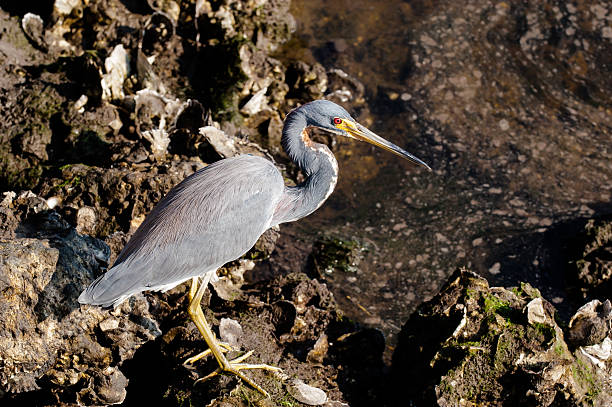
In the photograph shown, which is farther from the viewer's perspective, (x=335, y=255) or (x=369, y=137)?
(x=335, y=255)

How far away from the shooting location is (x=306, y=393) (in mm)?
3980

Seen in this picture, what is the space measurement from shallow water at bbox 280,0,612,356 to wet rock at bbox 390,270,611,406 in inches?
49.1

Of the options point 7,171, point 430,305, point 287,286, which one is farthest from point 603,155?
point 7,171

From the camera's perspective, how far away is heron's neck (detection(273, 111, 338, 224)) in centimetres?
452

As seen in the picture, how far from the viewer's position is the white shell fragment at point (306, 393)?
3943 millimetres

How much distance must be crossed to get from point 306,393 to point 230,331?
0.69 metres

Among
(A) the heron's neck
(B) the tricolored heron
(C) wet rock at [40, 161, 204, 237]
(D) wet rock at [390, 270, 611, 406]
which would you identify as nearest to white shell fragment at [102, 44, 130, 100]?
(C) wet rock at [40, 161, 204, 237]

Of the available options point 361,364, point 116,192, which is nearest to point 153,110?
point 116,192

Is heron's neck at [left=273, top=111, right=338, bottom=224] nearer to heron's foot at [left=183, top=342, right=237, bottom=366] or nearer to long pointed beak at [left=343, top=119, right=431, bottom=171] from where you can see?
long pointed beak at [left=343, top=119, right=431, bottom=171]

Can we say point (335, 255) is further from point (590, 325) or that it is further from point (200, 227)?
point (590, 325)

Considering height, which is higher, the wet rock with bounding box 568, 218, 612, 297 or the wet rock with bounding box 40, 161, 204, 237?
the wet rock with bounding box 40, 161, 204, 237

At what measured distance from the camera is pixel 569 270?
17.9ft

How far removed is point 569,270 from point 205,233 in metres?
3.32

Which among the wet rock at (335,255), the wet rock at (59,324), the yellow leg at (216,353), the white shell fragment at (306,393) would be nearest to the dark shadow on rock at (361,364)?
the white shell fragment at (306,393)
